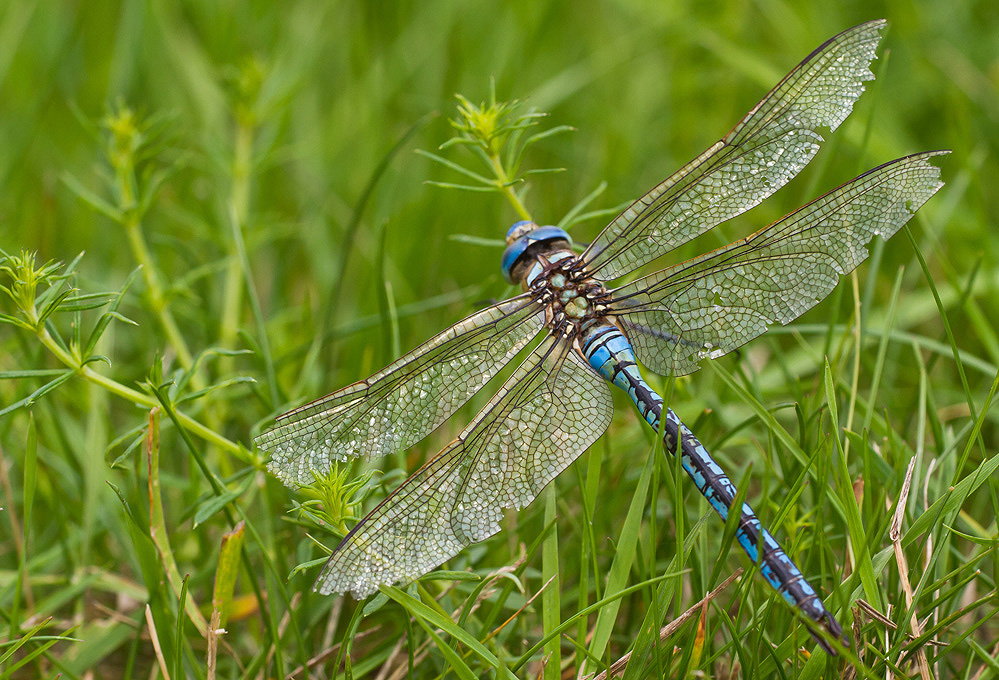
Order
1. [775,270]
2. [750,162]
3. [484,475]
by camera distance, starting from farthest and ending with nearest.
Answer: [750,162] < [775,270] < [484,475]

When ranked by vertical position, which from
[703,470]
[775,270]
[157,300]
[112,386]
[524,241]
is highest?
[157,300]

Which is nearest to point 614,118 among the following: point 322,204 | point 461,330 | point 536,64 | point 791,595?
point 536,64

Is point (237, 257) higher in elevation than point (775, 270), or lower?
higher

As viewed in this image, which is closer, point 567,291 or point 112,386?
point 112,386

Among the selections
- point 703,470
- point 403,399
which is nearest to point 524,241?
point 403,399

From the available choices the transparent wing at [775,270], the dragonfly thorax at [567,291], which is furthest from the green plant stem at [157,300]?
the transparent wing at [775,270]

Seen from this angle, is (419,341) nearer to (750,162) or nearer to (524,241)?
(524,241)

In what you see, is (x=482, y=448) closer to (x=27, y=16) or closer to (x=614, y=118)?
(x=614, y=118)
